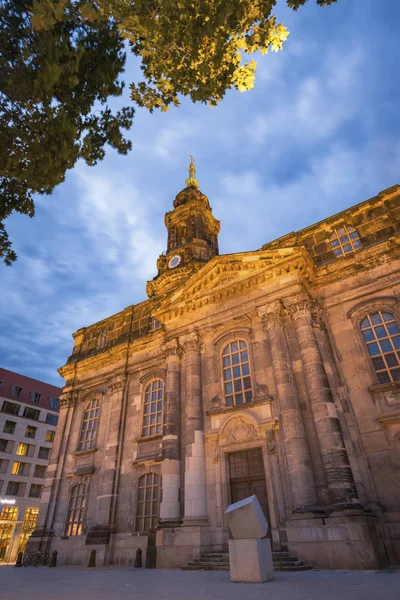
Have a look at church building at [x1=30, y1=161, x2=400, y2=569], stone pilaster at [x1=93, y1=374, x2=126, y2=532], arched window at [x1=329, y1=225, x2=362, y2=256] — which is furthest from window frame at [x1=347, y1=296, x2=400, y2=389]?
stone pilaster at [x1=93, y1=374, x2=126, y2=532]

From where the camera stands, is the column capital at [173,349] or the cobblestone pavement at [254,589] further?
the column capital at [173,349]

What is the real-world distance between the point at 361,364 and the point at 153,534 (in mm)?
11958

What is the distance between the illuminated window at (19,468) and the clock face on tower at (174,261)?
29.8 meters

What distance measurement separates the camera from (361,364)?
47.1ft

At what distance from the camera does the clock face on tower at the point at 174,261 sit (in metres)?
31.3

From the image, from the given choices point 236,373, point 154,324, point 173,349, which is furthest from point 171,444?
point 154,324

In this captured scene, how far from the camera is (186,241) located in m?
33.1

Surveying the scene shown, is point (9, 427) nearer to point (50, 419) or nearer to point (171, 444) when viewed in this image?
point (50, 419)

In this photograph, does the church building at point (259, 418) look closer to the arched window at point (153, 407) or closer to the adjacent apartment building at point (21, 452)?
the arched window at point (153, 407)

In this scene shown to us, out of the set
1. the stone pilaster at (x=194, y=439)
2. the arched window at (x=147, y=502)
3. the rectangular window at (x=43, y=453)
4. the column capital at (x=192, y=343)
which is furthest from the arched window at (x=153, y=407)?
the rectangular window at (x=43, y=453)

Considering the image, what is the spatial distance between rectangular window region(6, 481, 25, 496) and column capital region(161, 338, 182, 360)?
107 feet

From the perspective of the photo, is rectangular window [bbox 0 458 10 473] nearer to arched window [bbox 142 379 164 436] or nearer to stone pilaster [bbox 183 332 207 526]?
arched window [bbox 142 379 164 436]

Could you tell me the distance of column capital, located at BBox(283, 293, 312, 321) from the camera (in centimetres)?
1530

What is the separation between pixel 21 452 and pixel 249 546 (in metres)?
41.8
